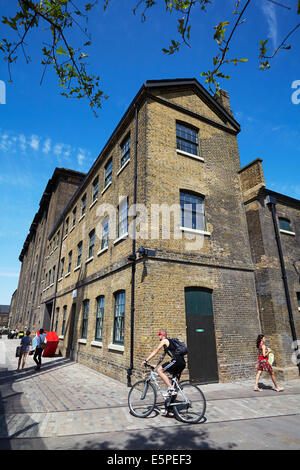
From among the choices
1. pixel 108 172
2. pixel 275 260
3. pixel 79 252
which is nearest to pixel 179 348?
pixel 275 260

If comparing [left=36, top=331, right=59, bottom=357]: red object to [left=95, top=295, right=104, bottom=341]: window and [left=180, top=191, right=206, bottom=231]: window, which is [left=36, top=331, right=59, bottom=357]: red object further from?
[left=180, top=191, right=206, bottom=231]: window

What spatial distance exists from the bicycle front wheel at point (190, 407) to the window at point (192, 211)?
236 inches

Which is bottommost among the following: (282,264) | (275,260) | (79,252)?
(282,264)

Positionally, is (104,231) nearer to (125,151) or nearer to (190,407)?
(125,151)

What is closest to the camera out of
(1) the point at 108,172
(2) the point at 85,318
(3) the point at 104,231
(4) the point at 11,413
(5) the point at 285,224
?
(4) the point at 11,413

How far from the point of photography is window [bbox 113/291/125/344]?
32.1ft

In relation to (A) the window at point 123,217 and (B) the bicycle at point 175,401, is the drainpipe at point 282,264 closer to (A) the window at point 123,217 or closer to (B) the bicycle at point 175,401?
(B) the bicycle at point 175,401

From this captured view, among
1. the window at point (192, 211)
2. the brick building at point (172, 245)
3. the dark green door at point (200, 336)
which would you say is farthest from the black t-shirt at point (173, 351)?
the window at point (192, 211)

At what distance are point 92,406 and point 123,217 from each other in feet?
23.5

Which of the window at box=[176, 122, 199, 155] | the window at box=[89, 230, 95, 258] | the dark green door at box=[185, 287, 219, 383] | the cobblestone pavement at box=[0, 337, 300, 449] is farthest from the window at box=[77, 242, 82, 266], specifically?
the dark green door at box=[185, 287, 219, 383]

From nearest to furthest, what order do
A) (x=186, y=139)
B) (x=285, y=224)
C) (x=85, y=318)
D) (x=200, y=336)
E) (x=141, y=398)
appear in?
(x=141, y=398) → (x=200, y=336) → (x=186, y=139) → (x=285, y=224) → (x=85, y=318)

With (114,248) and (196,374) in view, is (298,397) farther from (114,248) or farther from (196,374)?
(114,248)

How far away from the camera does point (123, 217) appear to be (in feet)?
37.1

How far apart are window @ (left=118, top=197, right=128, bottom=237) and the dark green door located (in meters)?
3.82
